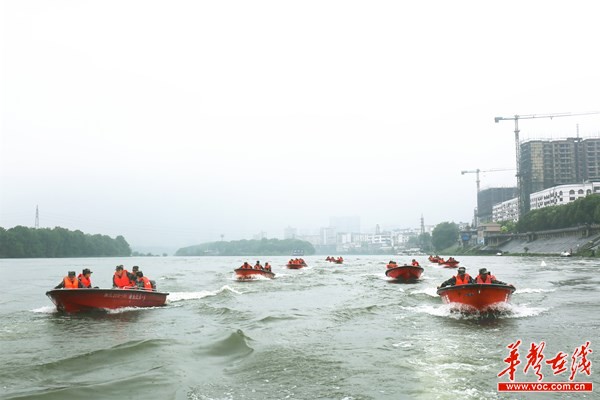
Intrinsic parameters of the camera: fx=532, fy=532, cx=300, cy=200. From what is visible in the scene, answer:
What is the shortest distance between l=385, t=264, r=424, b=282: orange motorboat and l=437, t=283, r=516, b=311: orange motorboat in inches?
798

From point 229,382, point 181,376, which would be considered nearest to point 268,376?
point 229,382

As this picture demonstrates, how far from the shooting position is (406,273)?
41.3 metres

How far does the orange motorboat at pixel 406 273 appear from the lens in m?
41.2

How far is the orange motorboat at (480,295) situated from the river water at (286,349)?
0.50 meters

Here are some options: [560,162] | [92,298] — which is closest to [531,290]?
[92,298]

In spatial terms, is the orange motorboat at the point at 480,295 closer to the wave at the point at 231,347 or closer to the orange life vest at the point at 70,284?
the wave at the point at 231,347

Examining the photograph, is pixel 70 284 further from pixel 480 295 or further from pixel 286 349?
pixel 480 295

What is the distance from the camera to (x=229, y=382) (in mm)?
12008

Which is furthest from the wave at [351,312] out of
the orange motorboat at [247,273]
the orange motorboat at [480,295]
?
the orange motorboat at [247,273]

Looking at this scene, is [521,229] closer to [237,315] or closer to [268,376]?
[237,315]

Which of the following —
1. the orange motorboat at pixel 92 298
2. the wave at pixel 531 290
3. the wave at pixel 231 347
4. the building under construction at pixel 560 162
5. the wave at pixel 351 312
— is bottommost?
the wave at pixel 531 290

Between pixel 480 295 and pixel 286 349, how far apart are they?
873cm

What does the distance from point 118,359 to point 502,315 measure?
14242 millimetres

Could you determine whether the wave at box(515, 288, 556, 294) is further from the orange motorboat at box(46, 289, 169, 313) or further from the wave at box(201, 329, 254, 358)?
the orange motorboat at box(46, 289, 169, 313)
